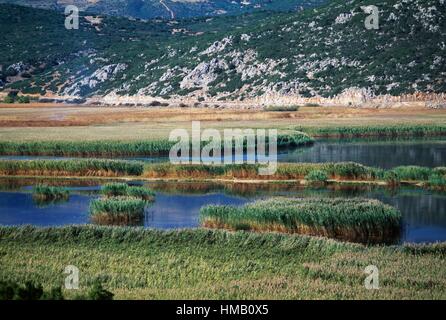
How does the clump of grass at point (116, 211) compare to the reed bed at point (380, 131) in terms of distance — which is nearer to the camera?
the clump of grass at point (116, 211)

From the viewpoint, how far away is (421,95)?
298ft

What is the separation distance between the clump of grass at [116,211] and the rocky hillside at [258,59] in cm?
6718

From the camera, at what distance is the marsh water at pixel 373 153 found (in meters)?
44.9

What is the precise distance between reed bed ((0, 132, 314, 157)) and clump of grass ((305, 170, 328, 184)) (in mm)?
12602

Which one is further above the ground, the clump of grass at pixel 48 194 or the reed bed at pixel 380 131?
the clump of grass at pixel 48 194

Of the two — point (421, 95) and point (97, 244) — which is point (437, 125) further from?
point (97, 244)

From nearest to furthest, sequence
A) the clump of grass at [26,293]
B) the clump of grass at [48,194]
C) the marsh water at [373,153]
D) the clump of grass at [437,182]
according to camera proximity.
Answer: the clump of grass at [26,293], the clump of grass at [48,194], the clump of grass at [437,182], the marsh water at [373,153]

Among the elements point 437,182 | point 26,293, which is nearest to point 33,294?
point 26,293

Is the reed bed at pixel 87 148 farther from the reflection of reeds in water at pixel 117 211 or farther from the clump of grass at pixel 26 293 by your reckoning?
the clump of grass at pixel 26 293

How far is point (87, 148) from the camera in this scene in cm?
4825

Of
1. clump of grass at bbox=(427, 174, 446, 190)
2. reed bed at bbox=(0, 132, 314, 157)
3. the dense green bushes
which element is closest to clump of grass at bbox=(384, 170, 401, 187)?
clump of grass at bbox=(427, 174, 446, 190)

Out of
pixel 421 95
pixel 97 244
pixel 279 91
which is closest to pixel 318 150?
pixel 97 244

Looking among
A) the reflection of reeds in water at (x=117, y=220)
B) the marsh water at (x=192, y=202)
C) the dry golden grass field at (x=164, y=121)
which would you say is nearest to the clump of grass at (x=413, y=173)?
the marsh water at (x=192, y=202)

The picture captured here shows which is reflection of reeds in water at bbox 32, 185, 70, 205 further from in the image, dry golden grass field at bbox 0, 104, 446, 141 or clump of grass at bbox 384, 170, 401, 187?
dry golden grass field at bbox 0, 104, 446, 141
